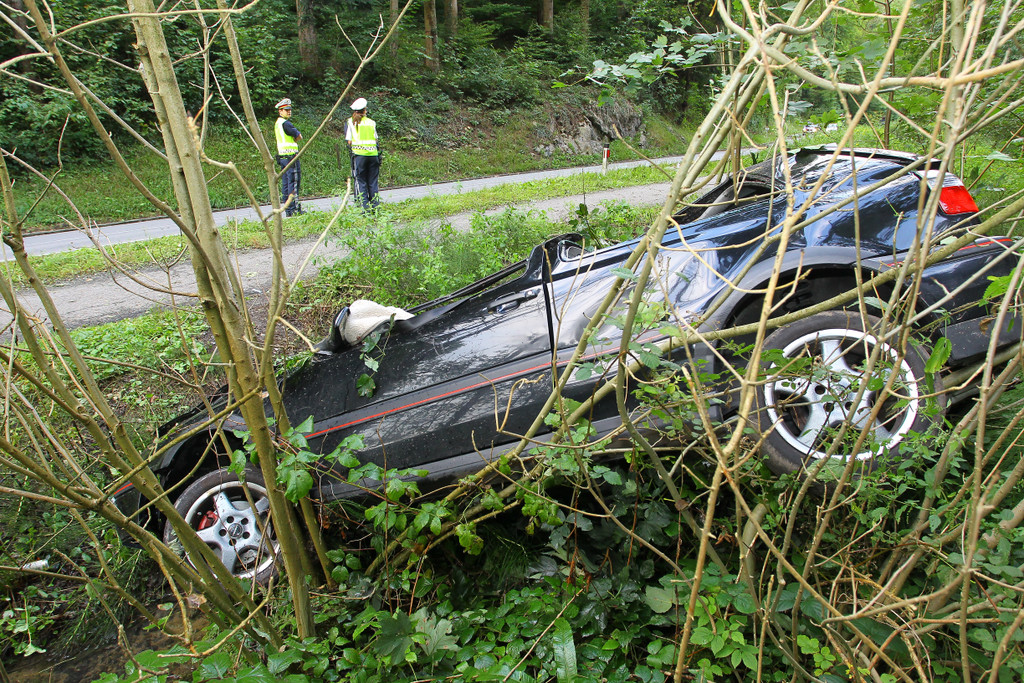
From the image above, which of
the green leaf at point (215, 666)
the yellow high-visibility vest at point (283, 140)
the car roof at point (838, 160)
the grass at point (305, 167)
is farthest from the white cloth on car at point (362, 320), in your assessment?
the yellow high-visibility vest at point (283, 140)

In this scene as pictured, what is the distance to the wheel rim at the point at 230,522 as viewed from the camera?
11.4ft

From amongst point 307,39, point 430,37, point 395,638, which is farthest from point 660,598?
point 430,37

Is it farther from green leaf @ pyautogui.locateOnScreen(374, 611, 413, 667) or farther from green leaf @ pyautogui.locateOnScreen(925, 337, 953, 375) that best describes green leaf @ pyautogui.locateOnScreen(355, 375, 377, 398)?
green leaf @ pyautogui.locateOnScreen(925, 337, 953, 375)

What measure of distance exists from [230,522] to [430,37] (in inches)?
794

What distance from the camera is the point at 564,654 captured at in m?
2.44

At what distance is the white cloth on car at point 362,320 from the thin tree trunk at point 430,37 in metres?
19.1

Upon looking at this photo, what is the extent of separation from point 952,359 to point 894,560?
978mm

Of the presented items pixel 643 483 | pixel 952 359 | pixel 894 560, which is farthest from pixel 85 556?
pixel 952 359

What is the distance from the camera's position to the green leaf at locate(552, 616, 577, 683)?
237cm

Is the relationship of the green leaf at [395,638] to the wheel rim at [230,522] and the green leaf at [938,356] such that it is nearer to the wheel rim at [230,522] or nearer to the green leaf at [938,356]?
the wheel rim at [230,522]

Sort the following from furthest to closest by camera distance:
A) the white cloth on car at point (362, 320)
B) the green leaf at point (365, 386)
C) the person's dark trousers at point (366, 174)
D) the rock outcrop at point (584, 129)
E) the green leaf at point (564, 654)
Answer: the rock outcrop at point (584, 129)
the person's dark trousers at point (366, 174)
the white cloth on car at point (362, 320)
the green leaf at point (365, 386)
the green leaf at point (564, 654)

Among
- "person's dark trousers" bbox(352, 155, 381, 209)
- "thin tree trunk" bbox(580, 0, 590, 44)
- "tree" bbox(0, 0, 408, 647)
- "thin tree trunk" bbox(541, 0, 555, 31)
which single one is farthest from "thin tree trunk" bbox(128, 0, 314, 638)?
"thin tree trunk" bbox(541, 0, 555, 31)

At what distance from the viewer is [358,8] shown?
20.4m

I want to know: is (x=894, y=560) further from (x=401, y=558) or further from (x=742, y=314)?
(x=401, y=558)
